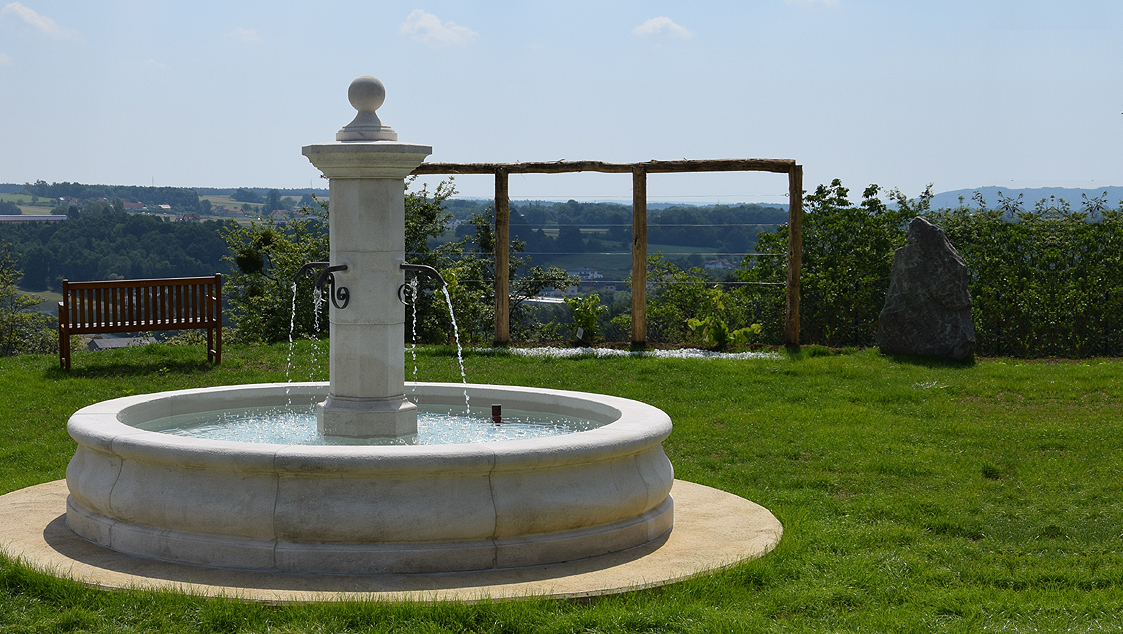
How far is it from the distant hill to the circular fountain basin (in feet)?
48.2

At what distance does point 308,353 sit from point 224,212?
21.1m

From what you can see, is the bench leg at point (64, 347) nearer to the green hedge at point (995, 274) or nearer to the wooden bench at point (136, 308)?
the wooden bench at point (136, 308)

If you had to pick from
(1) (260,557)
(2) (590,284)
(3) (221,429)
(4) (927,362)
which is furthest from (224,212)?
(1) (260,557)

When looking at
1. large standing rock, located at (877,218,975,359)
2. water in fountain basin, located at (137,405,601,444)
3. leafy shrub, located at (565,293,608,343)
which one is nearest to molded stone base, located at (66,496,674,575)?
water in fountain basin, located at (137,405,601,444)

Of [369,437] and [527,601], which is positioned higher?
[369,437]

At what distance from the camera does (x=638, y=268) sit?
1466cm

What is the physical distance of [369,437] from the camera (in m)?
6.37

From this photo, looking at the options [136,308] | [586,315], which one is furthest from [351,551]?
[586,315]

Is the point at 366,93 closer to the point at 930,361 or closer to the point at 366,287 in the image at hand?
the point at 366,287

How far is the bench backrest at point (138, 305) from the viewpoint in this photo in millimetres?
12086

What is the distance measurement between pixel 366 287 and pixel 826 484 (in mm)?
3655

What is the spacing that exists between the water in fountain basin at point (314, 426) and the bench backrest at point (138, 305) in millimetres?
5488

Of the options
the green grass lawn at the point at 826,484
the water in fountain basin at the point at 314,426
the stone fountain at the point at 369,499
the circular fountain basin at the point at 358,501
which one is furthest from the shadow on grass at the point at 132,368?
the circular fountain basin at the point at 358,501

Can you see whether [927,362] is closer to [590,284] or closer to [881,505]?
[590,284]
